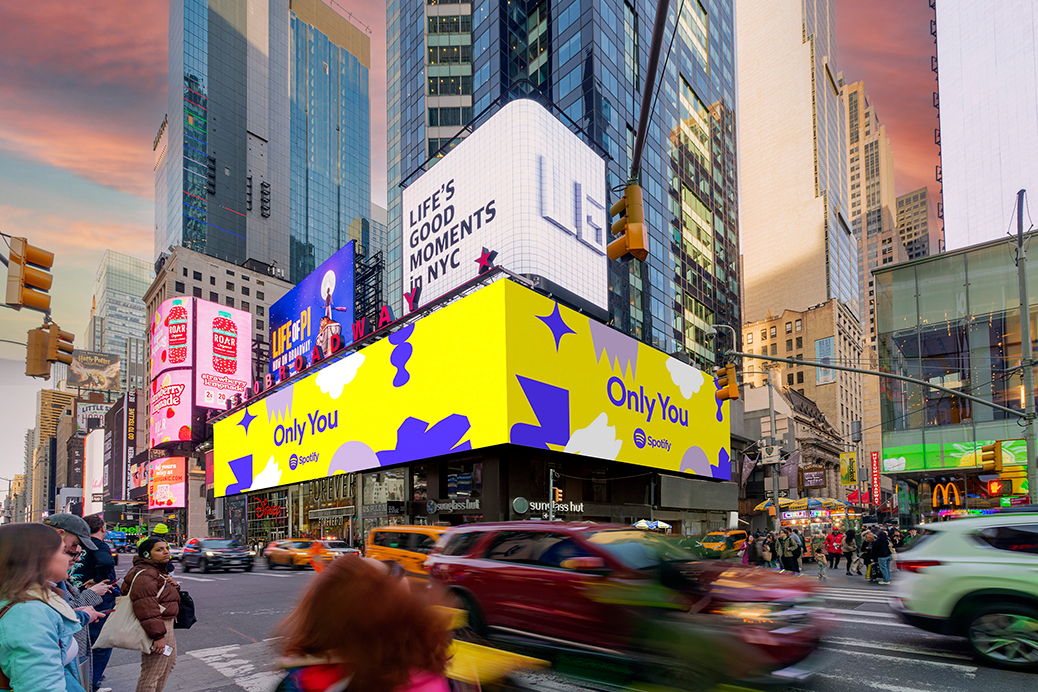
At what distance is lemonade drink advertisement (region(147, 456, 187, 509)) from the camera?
8019 cm

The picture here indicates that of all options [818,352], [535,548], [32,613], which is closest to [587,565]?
[535,548]

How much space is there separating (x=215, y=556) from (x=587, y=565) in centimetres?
2408

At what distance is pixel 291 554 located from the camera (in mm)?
29188

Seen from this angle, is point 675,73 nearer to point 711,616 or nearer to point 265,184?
point 711,616

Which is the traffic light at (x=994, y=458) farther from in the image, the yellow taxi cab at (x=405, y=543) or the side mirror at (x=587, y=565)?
the side mirror at (x=587, y=565)

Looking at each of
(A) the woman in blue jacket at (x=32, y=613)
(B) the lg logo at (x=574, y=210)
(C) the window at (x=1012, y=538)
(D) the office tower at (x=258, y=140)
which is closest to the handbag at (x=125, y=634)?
(A) the woman in blue jacket at (x=32, y=613)

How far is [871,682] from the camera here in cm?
707

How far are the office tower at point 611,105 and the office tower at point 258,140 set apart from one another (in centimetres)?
7301

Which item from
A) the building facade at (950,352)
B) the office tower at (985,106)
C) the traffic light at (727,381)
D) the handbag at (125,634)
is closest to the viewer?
the handbag at (125,634)

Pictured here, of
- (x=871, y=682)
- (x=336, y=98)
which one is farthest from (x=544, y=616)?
(x=336, y=98)

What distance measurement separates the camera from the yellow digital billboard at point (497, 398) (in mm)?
29875

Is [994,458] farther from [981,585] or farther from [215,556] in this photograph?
[215,556]

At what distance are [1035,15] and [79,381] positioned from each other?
658ft

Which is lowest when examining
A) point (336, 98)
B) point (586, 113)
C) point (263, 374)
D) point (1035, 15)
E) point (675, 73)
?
point (263, 374)
